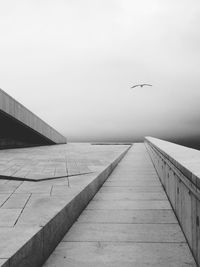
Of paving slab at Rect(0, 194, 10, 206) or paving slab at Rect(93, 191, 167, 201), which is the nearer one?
paving slab at Rect(0, 194, 10, 206)

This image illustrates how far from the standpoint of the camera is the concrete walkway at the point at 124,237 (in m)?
2.55

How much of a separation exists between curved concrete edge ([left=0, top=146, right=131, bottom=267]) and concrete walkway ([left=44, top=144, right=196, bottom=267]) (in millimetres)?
85

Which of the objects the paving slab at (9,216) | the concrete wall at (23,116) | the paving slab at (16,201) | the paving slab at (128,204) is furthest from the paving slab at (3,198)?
the concrete wall at (23,116)

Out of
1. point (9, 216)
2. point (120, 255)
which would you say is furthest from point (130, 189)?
point (9, 216)

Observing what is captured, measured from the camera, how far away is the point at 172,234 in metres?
3.17

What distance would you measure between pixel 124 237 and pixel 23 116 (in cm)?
1170

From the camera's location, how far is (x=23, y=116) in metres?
13.8

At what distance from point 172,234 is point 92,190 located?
77.4 inches

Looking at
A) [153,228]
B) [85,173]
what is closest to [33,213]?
[153,228]

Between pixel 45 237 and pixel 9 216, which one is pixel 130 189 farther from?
pixel 45 237

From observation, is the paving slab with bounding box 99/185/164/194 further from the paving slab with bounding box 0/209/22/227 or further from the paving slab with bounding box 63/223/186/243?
the paving slab with bounding box 0/209/22/227

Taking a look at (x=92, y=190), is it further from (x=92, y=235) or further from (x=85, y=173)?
(x=92, y=235)

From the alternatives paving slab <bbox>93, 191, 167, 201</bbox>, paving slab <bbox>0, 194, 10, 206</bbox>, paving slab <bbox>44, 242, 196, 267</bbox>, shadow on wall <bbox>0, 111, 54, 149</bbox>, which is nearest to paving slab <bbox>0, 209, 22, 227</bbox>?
paving slab <bbox>0, 194, 10, 206</bbox>

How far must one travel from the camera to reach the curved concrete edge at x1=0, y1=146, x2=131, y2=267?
2.14 metres
